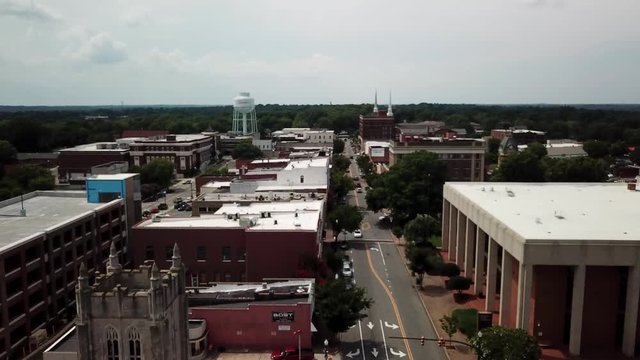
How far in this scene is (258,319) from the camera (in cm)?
4353

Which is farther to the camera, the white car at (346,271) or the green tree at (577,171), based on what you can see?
the green tree at (577,171)

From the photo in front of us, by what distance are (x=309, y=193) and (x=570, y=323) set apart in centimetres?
4246

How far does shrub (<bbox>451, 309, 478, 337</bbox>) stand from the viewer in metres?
42.8

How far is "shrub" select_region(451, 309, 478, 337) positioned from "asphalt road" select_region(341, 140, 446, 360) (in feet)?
8.93

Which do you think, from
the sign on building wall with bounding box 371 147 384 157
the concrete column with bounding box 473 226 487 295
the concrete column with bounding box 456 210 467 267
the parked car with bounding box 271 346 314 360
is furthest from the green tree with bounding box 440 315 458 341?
the sign on building wall with bounding box 371 147 384 157

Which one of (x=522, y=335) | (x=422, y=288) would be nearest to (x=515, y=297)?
(x=522, y=335)

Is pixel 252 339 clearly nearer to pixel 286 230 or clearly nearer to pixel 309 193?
pixel 286 230

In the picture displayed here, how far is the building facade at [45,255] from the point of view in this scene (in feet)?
145

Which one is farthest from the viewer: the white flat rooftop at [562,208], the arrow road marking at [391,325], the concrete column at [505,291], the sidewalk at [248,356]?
the arrow road marking at [391,325]

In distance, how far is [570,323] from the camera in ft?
140

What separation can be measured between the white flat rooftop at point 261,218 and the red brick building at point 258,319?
375 inches

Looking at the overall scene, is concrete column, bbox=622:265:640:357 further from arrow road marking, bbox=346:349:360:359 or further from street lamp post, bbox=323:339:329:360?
street lamp post, bbox=323:339:329:360

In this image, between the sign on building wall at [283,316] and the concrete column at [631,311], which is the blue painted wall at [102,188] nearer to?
the sign on building wall at [283,316]

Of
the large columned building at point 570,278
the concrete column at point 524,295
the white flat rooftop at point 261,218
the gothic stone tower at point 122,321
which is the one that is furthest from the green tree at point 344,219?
the gothic stone tower at point 122,321
